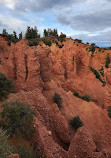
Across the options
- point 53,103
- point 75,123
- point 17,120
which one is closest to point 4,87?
point 17,120

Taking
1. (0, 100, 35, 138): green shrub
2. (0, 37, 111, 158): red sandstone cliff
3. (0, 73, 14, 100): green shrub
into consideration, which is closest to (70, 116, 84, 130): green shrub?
(0, 37, 111, 158): red sandstone cliff

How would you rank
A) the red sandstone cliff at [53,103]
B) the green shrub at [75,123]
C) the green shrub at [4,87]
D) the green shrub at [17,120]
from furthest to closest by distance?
the green shrub at [75,123] → the green shrub at [4,87] → the red sandstone cliff at [53,103] → the green shrub at [17,120]

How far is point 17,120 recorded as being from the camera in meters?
6.83

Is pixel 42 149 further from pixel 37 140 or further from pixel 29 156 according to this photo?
pixel 29 156

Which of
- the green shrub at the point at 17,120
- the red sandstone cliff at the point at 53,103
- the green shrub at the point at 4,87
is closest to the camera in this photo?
the green shrub at the point at 17,120

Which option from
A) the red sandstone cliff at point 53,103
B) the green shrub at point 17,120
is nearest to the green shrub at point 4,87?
the red sandstone cliff at point 53,103

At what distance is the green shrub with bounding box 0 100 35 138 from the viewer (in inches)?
264

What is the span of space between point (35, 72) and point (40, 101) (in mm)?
4067

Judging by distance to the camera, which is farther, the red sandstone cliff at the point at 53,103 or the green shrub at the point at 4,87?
the green shrub at the point at 4,87

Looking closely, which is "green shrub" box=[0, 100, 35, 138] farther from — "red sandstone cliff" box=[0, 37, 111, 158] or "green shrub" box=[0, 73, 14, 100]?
"green shrub" box=[0, 73, 14, 100]

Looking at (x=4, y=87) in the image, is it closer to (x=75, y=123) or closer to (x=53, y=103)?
(x=53, y=103)

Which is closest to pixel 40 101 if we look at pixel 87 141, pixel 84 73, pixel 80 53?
pixel 87 141

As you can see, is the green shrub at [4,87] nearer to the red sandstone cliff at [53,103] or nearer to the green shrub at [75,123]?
the red sandstone cliff at [53,103]

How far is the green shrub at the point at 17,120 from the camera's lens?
22.0 feet
